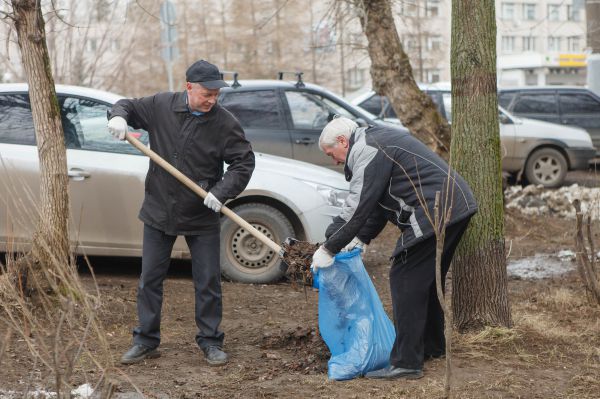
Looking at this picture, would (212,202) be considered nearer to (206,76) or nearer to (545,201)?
(206,76)

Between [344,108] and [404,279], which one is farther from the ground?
[344,108]

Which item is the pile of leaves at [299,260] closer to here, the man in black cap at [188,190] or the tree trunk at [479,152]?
the man in black cap at [188,190]

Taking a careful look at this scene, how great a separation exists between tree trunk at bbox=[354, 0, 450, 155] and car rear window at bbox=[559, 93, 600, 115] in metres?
7.61

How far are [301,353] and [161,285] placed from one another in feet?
3.17

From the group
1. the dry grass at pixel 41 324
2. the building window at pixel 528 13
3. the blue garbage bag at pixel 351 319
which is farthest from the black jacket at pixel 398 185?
the building window at pixel 528 13

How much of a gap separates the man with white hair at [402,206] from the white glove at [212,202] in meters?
0.67

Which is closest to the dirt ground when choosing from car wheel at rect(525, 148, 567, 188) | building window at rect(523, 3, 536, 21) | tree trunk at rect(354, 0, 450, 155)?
tree trunk at rect(354, 0, 450, 155)

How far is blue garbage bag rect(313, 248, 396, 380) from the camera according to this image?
Result: 517 centimetres

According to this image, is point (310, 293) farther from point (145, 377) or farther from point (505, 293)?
point (145, 377)

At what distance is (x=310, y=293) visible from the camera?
7469mm

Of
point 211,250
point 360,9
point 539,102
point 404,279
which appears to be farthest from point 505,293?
point 539,102

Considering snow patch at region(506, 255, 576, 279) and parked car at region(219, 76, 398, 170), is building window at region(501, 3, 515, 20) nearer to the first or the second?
parked car at region(219, 76, 398, 170)

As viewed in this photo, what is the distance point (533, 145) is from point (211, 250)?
34.9ft

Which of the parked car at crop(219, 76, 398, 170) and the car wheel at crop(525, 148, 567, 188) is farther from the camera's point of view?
the car wheel at crop(525, 148, 567, 188)
